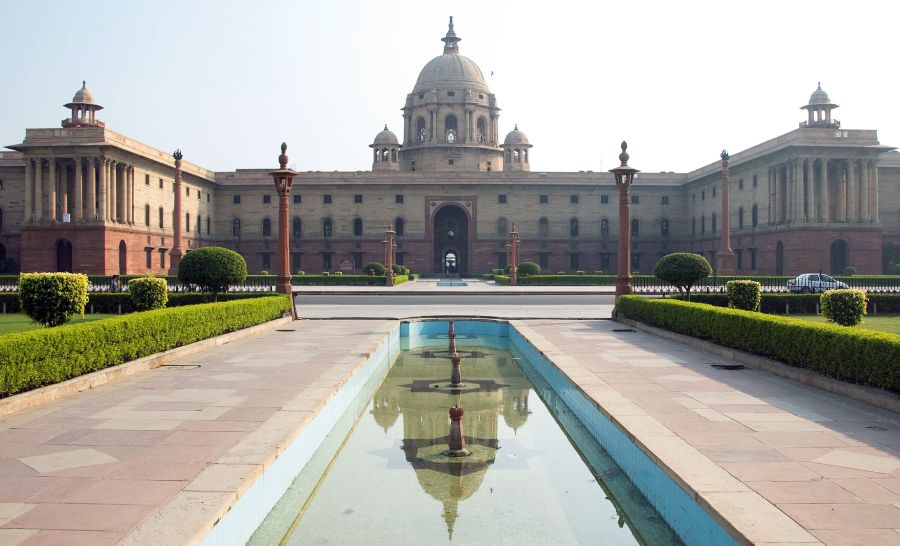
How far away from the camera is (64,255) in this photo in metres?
46.3

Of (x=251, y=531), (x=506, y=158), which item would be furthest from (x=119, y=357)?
(x=506, y=158)

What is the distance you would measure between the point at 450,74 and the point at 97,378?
215 ft

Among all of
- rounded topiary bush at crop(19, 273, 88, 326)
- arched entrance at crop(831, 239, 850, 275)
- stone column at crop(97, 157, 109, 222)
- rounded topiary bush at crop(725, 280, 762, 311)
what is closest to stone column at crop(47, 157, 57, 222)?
stone column at crop(97, 157, 109, 222)

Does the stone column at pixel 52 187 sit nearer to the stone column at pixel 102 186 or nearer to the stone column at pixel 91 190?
the stone column at pixel 91 190

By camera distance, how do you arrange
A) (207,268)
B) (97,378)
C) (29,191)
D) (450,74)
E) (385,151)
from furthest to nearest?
(450,74) → (385,151) → (29,191) → (207,268) → (97,378)

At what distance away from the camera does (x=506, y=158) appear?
71688mm

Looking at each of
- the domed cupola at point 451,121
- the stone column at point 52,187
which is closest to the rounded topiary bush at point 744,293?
the stone column at point 52,187

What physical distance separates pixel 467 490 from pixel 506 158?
66.4 meters

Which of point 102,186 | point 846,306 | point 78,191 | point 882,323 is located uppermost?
point 102,186

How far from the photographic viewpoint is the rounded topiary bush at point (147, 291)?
18078 millimetres

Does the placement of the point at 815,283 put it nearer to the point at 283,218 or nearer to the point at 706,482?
the point at 283,218

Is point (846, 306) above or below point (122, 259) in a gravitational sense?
below

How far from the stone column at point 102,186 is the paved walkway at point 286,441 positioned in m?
36.9

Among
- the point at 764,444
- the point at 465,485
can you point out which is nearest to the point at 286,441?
the point at 465,485
